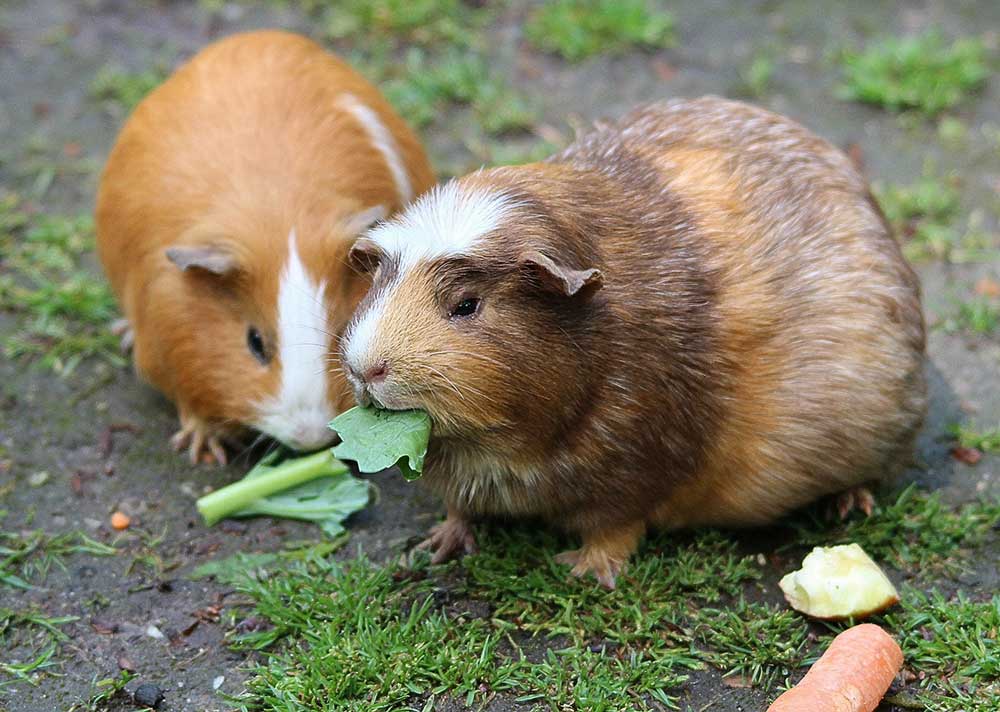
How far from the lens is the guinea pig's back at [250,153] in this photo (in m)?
4.43

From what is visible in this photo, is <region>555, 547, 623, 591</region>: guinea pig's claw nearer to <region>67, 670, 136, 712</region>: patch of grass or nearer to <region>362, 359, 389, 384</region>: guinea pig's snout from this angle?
<region>362, 359, 389, 384</region>: guinea pig's snout

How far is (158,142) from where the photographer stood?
15.4 feet

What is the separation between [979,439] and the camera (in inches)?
179

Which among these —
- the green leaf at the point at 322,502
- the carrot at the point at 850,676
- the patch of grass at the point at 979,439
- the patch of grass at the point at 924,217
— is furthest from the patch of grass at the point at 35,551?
the patch of grass at the point at 924,217

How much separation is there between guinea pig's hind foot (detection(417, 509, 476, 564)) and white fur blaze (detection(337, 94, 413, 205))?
1415mm

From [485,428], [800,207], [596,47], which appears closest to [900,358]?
[800,207]

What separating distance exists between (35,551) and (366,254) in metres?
1.70

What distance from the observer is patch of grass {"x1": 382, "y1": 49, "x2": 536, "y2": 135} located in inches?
247

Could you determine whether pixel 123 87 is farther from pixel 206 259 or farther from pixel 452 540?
pixel 452 540

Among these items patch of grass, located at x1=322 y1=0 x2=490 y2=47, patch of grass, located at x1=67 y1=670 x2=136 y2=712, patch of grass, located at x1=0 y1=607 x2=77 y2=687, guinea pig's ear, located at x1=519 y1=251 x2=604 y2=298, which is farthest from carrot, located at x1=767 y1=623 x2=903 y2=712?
patch of grass, located at x1=322 y1=0 x2=490 y2=47

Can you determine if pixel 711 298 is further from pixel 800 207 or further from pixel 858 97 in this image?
pixel 858 97

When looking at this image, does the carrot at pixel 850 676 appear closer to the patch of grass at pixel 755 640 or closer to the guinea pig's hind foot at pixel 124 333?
the patch of grass at pixel 755 640

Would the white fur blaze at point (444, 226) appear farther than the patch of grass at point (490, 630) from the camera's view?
No

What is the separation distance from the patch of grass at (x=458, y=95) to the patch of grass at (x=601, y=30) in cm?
43
